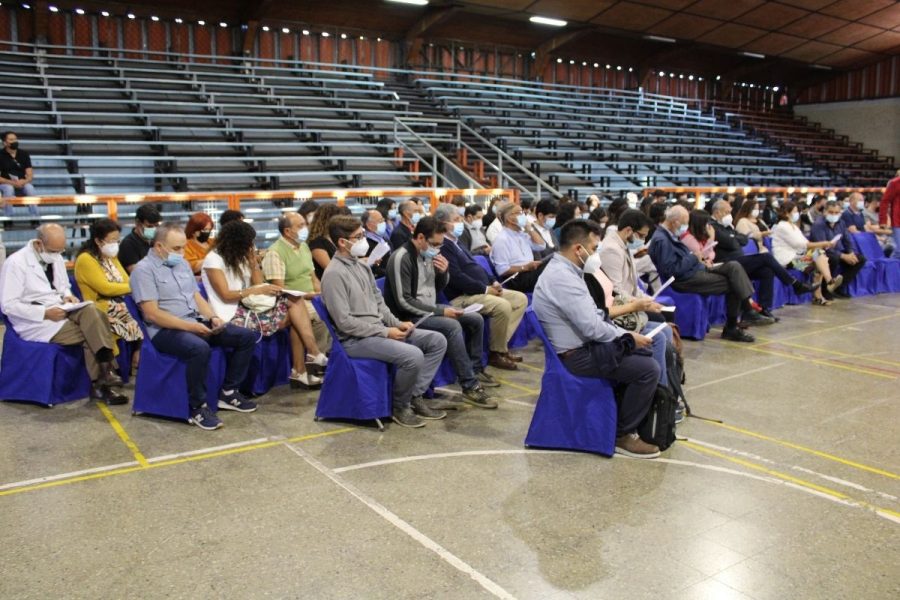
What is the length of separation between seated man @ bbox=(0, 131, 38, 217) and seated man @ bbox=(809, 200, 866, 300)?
362 inches

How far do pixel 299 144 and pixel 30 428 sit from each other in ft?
26.5

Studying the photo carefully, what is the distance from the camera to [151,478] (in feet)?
12.0

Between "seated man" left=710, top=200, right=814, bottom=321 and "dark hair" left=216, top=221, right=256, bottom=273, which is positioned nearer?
"dark hair" left=216, top=221, right=256, bottom=273

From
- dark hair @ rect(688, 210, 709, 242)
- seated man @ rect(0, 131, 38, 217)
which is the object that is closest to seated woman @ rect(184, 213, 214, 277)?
seated man @ rect(0, 131, 38, 217)

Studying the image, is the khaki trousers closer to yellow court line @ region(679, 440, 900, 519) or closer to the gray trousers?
the gray trousers

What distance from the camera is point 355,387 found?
439 centimetres

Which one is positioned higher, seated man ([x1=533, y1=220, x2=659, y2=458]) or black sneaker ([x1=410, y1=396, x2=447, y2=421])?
seated man ([x1=533, y1=220, x2=659, y2=458])

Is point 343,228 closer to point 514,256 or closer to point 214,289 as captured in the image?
point 214,289

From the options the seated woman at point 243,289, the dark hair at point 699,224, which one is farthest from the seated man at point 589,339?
the dark hair at point 699,224

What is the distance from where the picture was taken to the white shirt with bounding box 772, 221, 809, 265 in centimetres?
827

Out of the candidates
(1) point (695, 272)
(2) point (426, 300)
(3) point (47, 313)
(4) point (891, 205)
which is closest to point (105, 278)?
(3) point (47, 313)

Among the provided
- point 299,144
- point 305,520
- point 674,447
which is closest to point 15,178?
point 299,144

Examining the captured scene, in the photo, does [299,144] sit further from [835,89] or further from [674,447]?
[835,89]

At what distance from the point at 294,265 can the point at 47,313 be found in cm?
161
